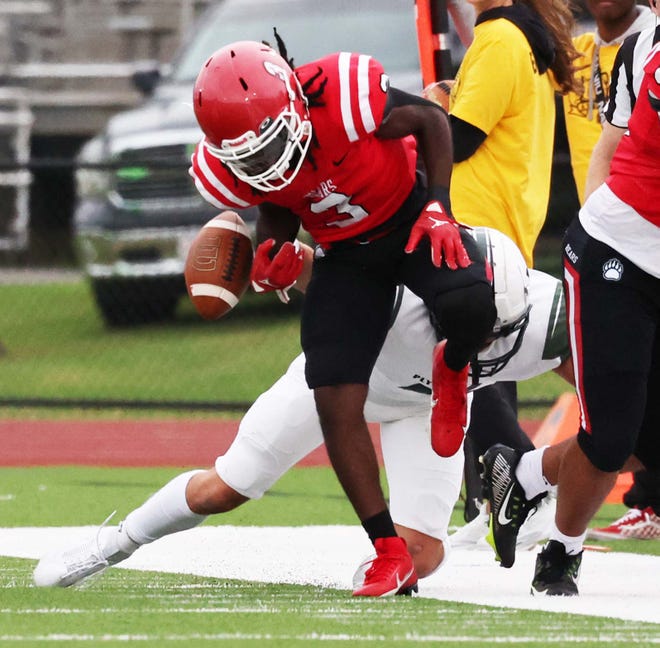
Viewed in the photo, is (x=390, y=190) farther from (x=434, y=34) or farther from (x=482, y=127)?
(x=434, y=34)

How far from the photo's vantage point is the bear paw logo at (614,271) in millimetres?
4480

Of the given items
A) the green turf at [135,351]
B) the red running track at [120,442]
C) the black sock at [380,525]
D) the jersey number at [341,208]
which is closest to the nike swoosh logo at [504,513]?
the black sock at [380,525]

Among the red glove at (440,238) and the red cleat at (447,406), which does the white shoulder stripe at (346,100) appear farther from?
the red cleat at (447,406)

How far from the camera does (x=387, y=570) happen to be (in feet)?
14.9

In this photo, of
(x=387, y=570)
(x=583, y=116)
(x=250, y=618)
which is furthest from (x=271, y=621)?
(x=583, y=116)

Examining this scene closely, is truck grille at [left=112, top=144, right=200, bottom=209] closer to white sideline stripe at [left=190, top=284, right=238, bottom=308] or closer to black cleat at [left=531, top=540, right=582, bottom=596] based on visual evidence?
A: white sideline stripe at [left=190, top=284, right=238, bottom=308]

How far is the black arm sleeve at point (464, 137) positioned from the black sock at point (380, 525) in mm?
1633

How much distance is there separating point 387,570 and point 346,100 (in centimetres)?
130

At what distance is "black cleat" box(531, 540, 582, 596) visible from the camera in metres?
4.67

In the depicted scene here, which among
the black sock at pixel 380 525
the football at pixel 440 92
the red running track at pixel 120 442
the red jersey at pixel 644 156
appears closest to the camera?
the red jersey at pixel 644 156

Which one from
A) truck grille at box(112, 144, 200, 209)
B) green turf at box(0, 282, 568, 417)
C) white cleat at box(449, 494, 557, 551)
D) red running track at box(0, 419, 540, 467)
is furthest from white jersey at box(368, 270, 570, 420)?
truck grille at box(112, 144, 200, 209)

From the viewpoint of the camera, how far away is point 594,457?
4523 millimetres

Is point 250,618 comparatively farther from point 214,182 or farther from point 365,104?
point 365,104

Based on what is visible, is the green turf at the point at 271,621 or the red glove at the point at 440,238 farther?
the red glove at the point at 440,238
